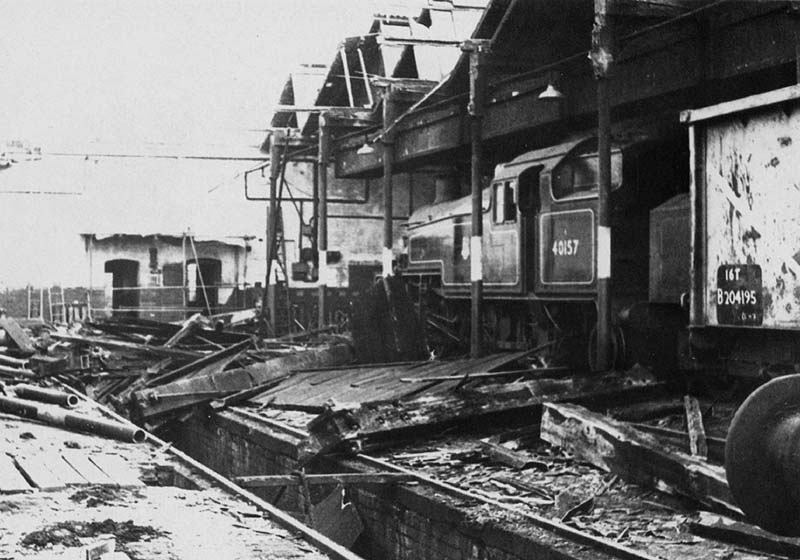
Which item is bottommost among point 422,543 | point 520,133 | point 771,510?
point 422,543

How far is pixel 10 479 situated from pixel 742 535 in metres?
4.47

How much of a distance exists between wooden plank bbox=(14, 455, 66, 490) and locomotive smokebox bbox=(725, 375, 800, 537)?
4.26m

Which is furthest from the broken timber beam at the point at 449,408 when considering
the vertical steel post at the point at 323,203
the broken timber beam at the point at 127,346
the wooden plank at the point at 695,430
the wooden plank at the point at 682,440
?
the vertical steel post at the point at 323,203

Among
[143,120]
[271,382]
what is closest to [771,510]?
[271,382]

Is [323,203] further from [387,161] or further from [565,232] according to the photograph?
[565,232]

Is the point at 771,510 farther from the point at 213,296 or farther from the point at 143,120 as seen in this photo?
the point at 143,120

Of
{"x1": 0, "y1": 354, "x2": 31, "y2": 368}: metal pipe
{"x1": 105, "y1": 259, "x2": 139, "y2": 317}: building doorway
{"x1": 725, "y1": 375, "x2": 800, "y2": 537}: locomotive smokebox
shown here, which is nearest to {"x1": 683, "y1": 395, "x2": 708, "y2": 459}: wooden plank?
{"x1": 725, "y1": 375, "x2": 800, "y2": 537}: locomotive smokebox

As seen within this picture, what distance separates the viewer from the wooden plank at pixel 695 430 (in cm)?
715

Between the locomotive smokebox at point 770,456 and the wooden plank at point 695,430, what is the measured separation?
3.02 metres

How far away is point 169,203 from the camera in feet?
97.8

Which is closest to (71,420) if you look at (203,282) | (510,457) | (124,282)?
(510,457)

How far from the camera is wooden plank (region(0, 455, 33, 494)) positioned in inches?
250

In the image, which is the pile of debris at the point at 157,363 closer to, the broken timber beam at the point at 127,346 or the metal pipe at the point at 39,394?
the broken timber beam at the point at 127,346

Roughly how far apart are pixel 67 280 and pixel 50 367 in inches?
575
